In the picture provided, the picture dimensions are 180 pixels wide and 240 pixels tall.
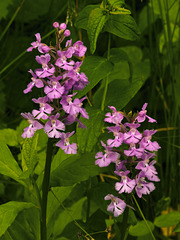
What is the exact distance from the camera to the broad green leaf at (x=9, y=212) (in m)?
1.37

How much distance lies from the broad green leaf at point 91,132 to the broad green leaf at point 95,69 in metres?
0.12

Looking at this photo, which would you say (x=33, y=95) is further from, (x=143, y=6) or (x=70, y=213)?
(x=143, y=6)

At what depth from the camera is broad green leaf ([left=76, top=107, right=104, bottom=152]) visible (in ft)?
5.04

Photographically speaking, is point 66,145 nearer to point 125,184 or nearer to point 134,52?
point 125,184

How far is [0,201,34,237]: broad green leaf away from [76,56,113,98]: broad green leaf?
46cm

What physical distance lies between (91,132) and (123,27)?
0.45 m

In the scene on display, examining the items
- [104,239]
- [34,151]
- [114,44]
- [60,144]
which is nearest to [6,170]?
[34,151]

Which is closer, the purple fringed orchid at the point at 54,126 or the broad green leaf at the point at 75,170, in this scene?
the purple fringed orchid at the point at 54,126

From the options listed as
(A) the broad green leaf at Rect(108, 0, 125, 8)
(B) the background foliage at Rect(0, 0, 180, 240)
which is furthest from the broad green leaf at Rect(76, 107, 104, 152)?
(A) the broad green leaf at Rect(108, 0, 125, 8)

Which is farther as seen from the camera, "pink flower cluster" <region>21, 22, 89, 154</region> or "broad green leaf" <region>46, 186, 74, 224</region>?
"broad green leaf" <region>46, 186, 74, 224</region>

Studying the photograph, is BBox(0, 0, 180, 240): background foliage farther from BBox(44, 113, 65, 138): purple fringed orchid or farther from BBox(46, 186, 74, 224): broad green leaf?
BBox(44, 113, 65, 138): purple fringed orchid

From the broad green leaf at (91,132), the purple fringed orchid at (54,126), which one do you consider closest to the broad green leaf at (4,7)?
the broad green leaf at (91,132)

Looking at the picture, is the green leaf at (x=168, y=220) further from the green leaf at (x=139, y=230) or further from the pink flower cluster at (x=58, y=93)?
the pink flower cluster at (x=58, y=93)

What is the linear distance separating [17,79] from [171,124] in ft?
3.57
